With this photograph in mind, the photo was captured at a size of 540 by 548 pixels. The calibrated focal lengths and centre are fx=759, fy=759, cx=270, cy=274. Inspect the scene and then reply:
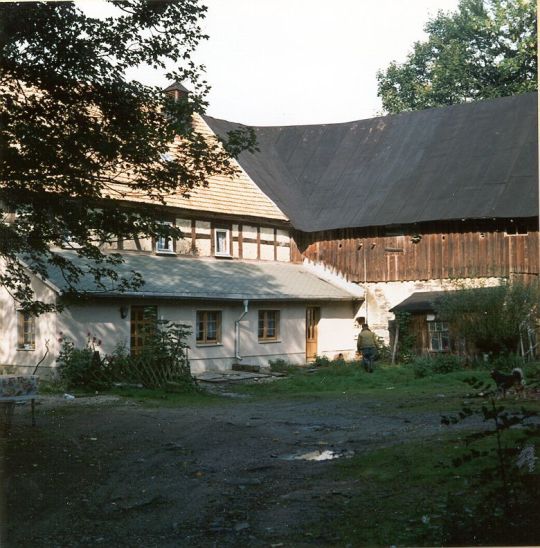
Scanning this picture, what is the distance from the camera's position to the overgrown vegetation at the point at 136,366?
56.0 feet

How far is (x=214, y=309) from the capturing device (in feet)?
75.2

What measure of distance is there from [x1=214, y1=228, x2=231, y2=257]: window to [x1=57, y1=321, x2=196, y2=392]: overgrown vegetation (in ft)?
26.1

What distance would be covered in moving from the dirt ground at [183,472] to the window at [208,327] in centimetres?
831

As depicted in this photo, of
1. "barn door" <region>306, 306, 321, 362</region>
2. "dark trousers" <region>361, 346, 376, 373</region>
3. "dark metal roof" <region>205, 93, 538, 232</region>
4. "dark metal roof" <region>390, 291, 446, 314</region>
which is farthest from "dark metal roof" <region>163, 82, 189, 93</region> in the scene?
"barn door" <region>306, 306, 321, 362</region>

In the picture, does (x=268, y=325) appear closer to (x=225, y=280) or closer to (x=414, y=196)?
(x=225, y=280)

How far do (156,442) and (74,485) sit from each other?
2635 mm

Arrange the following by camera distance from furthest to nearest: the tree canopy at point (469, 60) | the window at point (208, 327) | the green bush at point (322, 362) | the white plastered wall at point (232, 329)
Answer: the green bush at point (322, 362) → the window at point (208, 327) → the white plastered wall at point (232, 329) → the tree canopy at point (469, 60)

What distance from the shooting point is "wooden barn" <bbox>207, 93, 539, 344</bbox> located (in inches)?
953

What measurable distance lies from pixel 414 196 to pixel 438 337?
17.1ft

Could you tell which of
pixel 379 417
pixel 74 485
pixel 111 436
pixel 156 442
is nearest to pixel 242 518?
pixel 74 485

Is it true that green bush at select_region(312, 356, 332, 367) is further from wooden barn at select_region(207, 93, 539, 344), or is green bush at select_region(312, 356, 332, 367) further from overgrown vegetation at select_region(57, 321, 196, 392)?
overgrown vegetation at select_region(57, 321, 196, 392)

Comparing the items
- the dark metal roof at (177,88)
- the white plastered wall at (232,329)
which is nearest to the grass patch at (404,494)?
the dark metal roof at (177,88)

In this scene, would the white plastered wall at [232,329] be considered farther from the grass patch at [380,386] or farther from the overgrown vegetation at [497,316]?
the overgrown vegetation at [497,316]

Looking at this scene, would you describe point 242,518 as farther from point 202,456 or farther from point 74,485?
point 202,456
